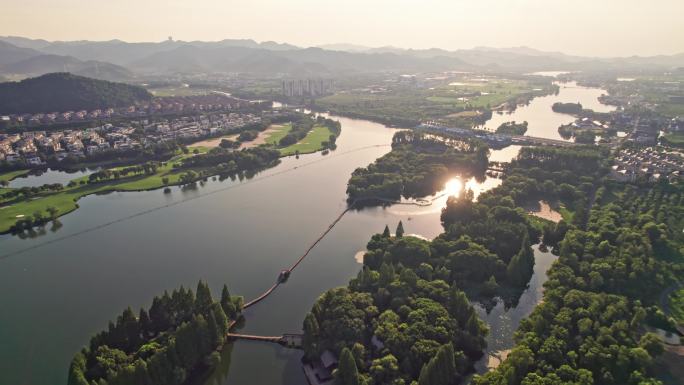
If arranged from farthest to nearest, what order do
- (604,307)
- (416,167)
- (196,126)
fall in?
1. (196,126)
2. (416,167)
3. (604,307)

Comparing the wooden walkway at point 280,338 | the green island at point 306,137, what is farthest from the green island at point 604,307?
the green island at point 306,137

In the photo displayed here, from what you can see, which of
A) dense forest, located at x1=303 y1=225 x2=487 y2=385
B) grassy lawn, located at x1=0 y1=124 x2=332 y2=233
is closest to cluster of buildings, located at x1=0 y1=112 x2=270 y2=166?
grassy lawn, located at x1=0 y1=124 x2=332 y2=233

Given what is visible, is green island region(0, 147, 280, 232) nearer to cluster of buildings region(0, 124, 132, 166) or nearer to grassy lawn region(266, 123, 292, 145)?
grassy lawn region(266, 123, 292, 145)

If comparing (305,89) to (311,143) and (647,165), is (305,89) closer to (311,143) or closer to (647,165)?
(311,143)

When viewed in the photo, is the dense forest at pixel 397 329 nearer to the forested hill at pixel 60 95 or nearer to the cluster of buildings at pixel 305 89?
the forested hill at pixel 60 95

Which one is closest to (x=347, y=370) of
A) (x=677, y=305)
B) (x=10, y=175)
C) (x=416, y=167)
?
(x=677, y=305)
